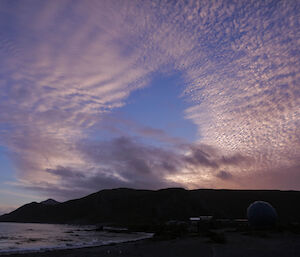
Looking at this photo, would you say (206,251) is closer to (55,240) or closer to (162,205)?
(55,240)

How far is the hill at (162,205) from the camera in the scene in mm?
110188

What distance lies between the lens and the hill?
11019 cm

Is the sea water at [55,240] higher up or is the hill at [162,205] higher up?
the hill at [162,205]


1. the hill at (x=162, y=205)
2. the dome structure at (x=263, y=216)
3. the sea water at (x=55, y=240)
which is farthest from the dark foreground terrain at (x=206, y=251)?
the hill at (x=162, y=205)

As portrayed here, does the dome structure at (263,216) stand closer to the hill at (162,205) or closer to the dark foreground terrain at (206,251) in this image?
the dark foreground terrain at (206,251)

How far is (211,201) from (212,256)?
388 ft

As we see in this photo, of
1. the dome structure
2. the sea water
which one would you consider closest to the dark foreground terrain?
the sea water

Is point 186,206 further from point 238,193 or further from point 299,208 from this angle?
point 299,208

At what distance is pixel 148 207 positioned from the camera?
120 meters

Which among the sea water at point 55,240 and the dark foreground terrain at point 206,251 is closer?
the dark foreground terrain at point 206,251

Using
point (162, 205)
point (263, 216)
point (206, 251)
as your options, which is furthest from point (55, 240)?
point (162, 205)

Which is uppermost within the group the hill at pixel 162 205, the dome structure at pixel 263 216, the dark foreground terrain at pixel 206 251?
the hill at pixel 162 205

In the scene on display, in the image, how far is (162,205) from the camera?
4626 inches

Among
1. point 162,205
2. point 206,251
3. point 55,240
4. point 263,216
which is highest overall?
point 162,205
